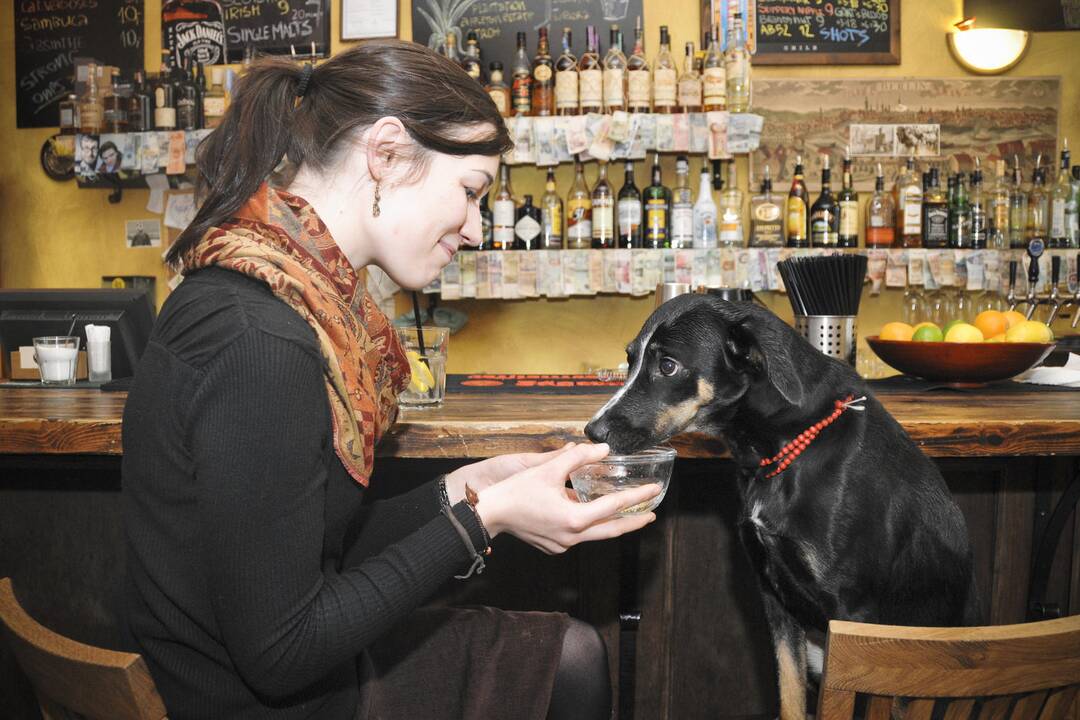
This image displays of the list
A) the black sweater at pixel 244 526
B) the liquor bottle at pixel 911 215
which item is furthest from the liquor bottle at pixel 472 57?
the black sweater at pixel 244 526

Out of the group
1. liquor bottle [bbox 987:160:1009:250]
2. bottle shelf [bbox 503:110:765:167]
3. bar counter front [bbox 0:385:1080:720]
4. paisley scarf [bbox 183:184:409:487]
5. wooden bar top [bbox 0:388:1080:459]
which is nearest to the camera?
paisley scarf [bbox 183:184:409:487]

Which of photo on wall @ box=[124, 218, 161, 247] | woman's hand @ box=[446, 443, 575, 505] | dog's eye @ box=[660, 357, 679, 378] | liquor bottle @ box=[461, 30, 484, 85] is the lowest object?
woman's hand @ box=[446, 443, 575, 505]

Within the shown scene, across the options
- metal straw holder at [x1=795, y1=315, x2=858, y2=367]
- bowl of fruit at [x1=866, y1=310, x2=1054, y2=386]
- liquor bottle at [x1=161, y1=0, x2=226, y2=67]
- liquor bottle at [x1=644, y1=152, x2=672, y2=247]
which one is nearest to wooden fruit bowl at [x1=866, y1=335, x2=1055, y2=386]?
bowl of fruit at [x1=866, y1=310, x2=1054, y2=386]

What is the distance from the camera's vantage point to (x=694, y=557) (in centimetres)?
182

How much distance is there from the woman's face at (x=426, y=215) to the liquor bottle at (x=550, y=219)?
2577 millimetres

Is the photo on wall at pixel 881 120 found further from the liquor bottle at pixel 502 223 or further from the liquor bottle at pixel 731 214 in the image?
the liquor bottle at pixel 502 223

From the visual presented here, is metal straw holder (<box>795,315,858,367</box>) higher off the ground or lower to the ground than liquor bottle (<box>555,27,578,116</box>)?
lower

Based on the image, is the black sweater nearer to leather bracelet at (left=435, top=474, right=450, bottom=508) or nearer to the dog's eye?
leather bracelet at (left=435, top=474, right=450, bottom=508)

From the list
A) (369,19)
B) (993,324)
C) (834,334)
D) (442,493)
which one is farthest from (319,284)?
(369,19)

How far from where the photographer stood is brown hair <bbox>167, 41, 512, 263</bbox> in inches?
43.1

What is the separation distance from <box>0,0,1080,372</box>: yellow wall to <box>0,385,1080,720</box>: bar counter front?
220 cm

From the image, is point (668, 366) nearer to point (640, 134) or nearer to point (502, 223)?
point (640, 134)

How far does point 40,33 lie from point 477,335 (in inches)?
98.6

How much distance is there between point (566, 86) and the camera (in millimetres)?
3541
